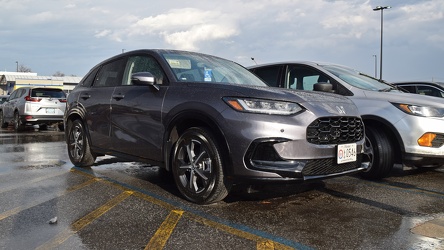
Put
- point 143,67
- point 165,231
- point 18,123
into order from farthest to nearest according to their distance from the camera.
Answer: point 18,123 < point 143,67 < point 165,231

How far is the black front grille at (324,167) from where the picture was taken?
12.0 feet

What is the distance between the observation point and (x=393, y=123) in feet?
17.0

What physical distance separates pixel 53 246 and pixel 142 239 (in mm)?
635

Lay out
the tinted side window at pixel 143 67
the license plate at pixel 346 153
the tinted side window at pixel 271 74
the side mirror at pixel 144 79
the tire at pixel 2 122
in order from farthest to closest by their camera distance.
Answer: the tire at pixel 2 122 → the tinted side window at pixel 271 74 → the tinted side window at pixel 143 67 → the side mirror at pixel 144 79 → the license plate at pixel 346 153

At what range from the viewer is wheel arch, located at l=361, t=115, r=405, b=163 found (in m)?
5.17

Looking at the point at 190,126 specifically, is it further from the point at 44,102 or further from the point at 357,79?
the point at 44,102

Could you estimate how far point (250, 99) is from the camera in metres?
3.72

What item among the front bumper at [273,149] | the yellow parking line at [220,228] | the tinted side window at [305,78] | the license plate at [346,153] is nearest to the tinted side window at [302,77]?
the tinted side window at [305,78]

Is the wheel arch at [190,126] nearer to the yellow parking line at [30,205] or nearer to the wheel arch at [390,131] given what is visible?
the yellow parking line at [30,205]

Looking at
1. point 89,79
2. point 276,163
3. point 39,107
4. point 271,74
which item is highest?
point 271,74

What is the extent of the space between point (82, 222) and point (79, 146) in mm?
2899

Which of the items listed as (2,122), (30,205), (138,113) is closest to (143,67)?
(138,113)

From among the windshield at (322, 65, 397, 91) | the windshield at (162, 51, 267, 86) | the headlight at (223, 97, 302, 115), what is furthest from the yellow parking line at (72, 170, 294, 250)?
the windshield at (322, 65, 397, 91)

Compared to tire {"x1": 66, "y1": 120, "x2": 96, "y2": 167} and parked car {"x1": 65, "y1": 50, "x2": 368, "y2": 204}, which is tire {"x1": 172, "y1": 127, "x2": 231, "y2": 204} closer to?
parked car {"x1": 65, "y1": 50, "x2": 368, "y2": 204}
